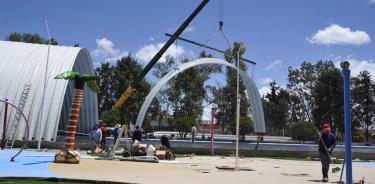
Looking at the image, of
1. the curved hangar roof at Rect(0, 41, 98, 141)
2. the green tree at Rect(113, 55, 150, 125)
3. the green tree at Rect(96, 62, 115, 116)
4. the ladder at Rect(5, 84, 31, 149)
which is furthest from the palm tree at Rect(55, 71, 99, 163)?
the green tree at Rect(96, 62, 115, 116)

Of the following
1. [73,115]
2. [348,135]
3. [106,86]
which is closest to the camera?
[348,135]

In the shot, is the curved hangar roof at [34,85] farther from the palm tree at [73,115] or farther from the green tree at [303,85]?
the green tree at [303,85]

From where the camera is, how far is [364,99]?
57.8 metres

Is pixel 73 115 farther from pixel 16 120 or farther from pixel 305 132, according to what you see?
pixel 305 132

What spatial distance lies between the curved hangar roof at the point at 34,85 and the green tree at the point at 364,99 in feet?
116

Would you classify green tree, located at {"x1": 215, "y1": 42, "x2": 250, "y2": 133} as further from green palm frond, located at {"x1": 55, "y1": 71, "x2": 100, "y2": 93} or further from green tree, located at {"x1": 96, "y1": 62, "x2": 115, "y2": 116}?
green palm frond, located at {"x1": 55, "y1": 71, "x2": 100, "y2": 93}

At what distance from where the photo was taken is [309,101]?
66.5 m

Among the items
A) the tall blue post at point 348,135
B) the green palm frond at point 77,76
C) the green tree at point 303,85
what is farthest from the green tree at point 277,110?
the tall blue post at point 348,135

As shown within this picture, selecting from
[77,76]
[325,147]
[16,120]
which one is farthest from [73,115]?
[16,120]

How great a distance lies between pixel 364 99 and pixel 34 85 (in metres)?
41.3

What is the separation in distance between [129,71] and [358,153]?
3813 cm

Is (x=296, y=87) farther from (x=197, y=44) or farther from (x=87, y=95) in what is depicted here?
(x=197, y=44)

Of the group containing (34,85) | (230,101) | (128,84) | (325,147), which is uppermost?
(128,84)

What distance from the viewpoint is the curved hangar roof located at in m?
29.9
